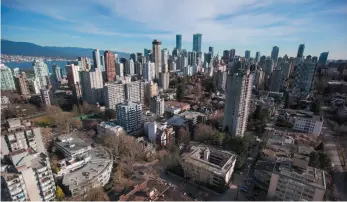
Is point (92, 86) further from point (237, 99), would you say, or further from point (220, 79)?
point (220, 79)

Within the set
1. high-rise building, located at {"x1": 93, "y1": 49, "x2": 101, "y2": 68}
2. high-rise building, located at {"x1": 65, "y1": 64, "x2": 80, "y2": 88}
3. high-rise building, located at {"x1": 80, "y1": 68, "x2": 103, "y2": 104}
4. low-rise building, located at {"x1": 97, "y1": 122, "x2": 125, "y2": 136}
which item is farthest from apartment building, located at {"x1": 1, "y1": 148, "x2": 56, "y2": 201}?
high-rise building, located at {"x1": 93, "y1": 49, "x2": 101, "y2": 68}

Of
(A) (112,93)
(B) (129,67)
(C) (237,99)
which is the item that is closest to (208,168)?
(C) (237,99)

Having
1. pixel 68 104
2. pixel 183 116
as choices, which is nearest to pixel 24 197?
pixel 183 116

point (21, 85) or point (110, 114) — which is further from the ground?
point (21, 85)

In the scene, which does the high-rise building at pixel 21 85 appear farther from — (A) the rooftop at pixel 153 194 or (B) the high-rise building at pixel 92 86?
(A) the rooftop at pixel 153 194

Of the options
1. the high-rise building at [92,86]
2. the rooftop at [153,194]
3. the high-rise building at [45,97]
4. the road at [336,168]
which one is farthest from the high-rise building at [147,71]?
the road at [336,168]

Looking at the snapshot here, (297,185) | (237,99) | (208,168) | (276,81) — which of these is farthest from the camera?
(276,81)

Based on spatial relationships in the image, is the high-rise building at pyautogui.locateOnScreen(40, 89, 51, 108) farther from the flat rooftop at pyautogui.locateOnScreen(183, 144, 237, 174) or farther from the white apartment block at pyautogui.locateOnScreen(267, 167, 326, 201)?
the white apartment block at pyautogui.locateOnScreen(267, 167, 326, 201)
